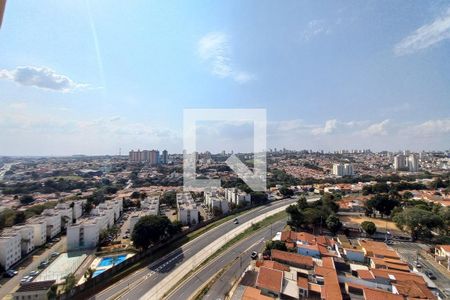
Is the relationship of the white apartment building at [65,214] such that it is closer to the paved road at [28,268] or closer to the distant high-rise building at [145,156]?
the paved road at [28,268]

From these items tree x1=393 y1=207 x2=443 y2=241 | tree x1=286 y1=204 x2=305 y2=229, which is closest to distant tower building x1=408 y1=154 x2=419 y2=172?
tree x1=393 y1=207 x2=443 y2=241

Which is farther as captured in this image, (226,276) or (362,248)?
(362,248)

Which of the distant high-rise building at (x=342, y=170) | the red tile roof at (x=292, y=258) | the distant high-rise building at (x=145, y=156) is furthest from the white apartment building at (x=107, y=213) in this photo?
the distant high-rise building at (x=145, y=156)

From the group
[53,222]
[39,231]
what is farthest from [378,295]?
[53,222]

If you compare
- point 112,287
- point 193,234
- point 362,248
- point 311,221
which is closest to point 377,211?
point 311,221

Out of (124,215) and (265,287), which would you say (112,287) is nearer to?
(265,287)
